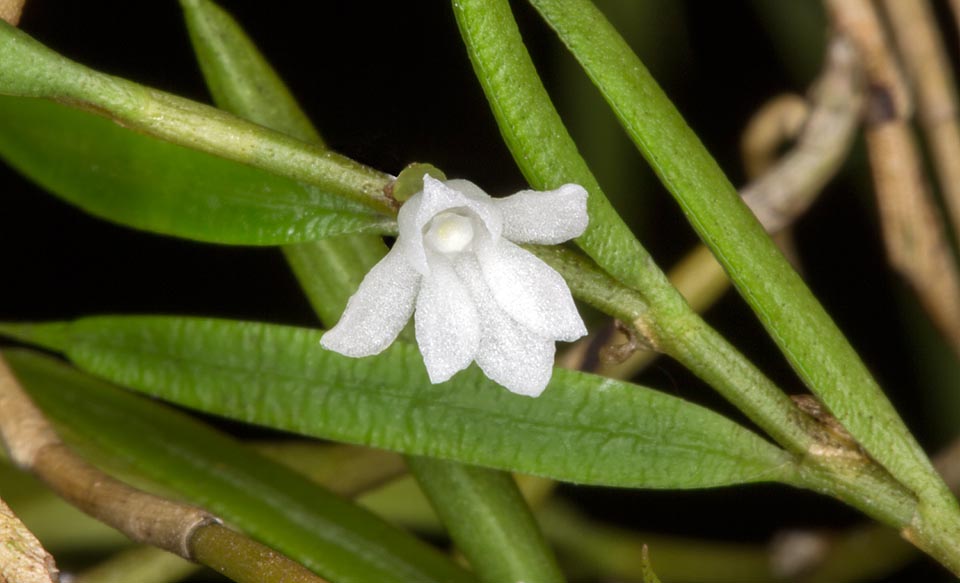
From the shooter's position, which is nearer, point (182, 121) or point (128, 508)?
point (182, 121)

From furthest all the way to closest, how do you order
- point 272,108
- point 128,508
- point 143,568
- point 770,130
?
point 770,130 < point 143,568 < point 272,108 < point 128,508

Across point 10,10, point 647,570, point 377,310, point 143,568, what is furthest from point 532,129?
point 143,568

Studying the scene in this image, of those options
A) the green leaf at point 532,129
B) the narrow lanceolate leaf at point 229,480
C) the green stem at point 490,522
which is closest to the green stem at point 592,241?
the green leaf at point 532,129

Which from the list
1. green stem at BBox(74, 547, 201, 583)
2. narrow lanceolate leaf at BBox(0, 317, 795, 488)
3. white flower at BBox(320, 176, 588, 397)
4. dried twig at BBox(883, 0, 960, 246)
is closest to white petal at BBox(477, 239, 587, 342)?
white flower at BBox(320, 176, 588, 397)

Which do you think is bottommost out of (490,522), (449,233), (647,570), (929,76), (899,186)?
(647,570)

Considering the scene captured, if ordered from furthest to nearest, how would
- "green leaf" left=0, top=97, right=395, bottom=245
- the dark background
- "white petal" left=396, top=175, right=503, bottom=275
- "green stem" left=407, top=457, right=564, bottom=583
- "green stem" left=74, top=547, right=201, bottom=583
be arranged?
the dark background
"green stem" left=74, top=547, right=201, bottom=583
"green stem" left=407, top=457, right=564, bottom=583
"green leaf" left=0, top=97, right=395, bottom=245
"white petal" left=396, top=175, right=503, bottom=275

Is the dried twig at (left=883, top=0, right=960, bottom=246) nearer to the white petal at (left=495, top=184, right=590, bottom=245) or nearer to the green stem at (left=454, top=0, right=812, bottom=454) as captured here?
the green stem at (left=454, top=0, right=812, bottom=454)

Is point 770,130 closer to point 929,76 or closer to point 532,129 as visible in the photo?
point 929,76
